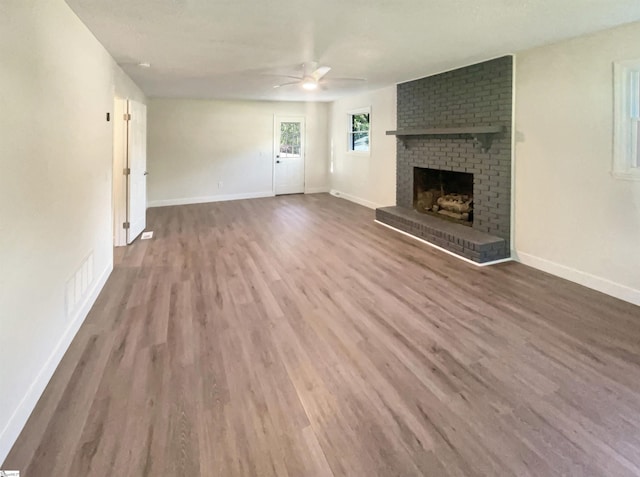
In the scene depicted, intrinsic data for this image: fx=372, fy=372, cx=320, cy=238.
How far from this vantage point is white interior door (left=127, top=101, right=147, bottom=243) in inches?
205

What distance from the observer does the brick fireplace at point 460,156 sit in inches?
178

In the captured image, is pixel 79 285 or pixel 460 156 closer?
pixel 79 285

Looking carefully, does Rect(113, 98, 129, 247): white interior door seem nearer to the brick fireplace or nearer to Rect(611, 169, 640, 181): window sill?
the brick fireplace

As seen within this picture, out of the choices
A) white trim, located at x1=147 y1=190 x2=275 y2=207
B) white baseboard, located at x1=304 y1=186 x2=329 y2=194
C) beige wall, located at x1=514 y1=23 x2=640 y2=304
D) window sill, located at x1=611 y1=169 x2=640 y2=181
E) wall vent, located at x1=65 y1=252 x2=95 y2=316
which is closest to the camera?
wall vent, located at x1=65 y1=252 x2=95 y2=316

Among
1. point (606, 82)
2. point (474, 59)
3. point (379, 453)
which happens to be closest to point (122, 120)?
point (474, 59)

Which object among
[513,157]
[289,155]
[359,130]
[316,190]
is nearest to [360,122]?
[359,130]

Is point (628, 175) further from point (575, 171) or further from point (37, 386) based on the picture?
point (37, 386)

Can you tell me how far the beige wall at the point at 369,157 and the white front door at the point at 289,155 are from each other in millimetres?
842

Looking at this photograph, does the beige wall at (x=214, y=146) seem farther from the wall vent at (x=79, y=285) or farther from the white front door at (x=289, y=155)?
the wall vent at (x=79, y=285)

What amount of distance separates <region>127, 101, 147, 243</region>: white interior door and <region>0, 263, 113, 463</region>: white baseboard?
238cm

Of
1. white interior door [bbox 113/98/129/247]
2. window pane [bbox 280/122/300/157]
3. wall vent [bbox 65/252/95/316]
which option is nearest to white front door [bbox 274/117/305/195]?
window pane [bbox 280/122/300/157]

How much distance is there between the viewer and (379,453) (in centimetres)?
175

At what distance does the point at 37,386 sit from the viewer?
2092 mm

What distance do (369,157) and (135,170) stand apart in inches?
178
